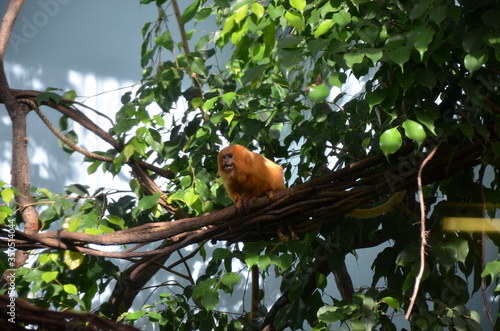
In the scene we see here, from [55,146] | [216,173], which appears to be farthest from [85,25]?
[216,173]

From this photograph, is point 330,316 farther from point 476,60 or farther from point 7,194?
point 7,194

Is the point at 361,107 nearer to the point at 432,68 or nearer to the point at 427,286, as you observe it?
the point at 432,68

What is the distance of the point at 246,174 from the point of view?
Answer: 318cm

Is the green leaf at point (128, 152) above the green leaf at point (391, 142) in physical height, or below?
above

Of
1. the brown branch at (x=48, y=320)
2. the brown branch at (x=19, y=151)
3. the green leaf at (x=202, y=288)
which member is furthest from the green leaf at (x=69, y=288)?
the brown branch at (x=48, y=320)

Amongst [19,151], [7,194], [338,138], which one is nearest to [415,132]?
[338,138]

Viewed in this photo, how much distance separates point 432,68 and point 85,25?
331cm

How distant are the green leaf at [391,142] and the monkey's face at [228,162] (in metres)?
1.17

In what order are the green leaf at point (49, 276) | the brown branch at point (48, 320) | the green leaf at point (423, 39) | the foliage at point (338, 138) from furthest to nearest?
1. the green leaf at point (49, 276)
2. the foliage at point (338, 138)
3. the green leaf at point (423, 39)
4. the brown branch at point (48, 320)

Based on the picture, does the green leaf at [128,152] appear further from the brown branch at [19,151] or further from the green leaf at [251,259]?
the green leaf at [251,259]

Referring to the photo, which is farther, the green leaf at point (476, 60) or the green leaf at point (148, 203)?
the green leaf at point (148, 203)

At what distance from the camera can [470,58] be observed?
202cm

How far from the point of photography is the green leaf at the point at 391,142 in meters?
2.15

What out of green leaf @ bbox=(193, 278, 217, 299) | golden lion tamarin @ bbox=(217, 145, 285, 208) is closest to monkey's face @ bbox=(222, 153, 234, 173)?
golden lion tamarin @ bbox=(217, 145, 285, 208)
